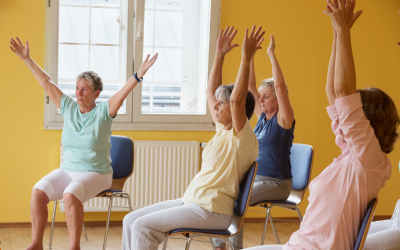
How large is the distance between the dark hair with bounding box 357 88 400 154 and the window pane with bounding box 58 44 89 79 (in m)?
2.89

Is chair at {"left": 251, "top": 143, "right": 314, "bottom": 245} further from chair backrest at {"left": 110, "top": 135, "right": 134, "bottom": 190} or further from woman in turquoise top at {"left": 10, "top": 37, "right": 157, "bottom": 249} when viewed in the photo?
woman in turquoise top at {"left": 10, "top": 37, "right": 157, "bottom": 249}

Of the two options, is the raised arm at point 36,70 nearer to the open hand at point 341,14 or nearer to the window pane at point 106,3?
the window pane at point 106,3

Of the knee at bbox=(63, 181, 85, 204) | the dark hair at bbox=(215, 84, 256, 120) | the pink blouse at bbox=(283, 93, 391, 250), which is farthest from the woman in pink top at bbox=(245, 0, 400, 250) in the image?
the knee at bbox=(63, 181, 85, 204)

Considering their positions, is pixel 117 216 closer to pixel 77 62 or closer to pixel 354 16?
pixel 77 62

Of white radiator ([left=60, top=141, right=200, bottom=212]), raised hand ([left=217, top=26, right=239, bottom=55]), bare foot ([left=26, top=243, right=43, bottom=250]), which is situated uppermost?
raised hand ([left=217, top=26, right=239, bottom=55])

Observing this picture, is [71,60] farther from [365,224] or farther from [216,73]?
[365,224]

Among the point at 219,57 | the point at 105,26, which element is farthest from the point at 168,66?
the point at 219,57

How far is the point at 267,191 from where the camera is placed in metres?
2.57

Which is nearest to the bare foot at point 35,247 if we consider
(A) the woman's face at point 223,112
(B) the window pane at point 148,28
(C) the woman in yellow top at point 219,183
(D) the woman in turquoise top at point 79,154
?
(D) the woman in turquoise top at point 79,154

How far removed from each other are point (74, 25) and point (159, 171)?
1.49 metres

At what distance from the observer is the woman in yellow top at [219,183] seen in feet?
6.13

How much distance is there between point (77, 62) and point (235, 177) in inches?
89.2

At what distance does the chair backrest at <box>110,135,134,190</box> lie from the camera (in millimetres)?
2949

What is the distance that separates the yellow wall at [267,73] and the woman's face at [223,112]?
1.78 metres
